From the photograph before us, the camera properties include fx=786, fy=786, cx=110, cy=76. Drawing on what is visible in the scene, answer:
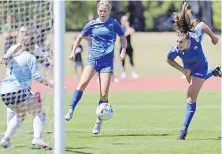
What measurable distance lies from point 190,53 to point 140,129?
78.8 inches

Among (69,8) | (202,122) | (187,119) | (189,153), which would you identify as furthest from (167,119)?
(69,8)

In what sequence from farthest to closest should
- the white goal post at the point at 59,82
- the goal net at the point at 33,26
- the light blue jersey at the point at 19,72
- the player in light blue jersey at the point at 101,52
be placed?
the player in light blue jersey at the point at 101,52
the goal net at the point at 33,26
the light blue jersey at the point at 19,72
the white goal post at the point at 59,82

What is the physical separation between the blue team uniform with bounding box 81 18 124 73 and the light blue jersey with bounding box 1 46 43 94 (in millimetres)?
2499

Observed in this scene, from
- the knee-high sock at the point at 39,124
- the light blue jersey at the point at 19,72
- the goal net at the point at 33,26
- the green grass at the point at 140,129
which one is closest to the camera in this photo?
the light blue jersey at the point at 19,72

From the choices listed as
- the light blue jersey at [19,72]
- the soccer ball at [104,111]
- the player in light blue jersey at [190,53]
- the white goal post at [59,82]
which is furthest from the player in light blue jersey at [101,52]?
the white goal post at [59,82]

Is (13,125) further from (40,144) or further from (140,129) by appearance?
(140,129)

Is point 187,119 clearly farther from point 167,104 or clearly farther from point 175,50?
point 167,104

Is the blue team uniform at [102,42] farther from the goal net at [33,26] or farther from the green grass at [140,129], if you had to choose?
the goal net at [33,26]

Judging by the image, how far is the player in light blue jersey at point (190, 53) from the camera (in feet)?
38.2

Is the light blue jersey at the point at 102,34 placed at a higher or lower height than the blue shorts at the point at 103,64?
higher

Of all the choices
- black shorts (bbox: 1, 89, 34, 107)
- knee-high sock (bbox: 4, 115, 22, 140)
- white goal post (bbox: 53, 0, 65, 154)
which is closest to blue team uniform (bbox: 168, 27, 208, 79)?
black shorts (bbox: 1, 89, 34, 107)

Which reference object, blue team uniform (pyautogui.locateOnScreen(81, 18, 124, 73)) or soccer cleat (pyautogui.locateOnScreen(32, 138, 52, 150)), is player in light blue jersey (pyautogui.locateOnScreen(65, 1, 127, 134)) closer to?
blue team uniform (pyautogui.locateOnScreen(81, 18, 124, 73))

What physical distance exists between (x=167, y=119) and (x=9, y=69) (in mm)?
5158

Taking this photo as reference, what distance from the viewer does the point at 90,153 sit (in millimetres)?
10312
